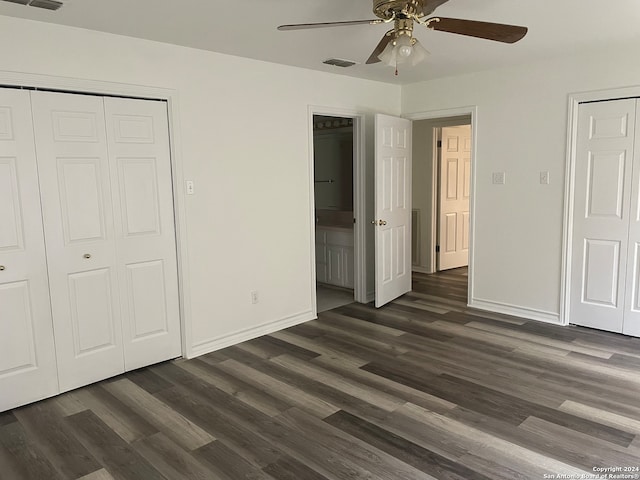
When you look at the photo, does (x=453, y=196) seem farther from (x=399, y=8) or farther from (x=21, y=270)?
(x=21, y=270)

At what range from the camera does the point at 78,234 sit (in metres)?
3.17

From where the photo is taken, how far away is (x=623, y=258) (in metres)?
4.02

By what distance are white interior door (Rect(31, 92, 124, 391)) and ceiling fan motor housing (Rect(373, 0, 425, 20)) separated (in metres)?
2.00

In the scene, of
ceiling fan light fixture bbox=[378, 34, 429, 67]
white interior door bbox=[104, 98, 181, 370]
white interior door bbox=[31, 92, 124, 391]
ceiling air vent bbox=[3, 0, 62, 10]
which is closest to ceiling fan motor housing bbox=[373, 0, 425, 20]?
ceiling fan light fixture bbox=[378, 34, 429, 67]

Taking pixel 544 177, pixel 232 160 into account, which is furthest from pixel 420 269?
pixel 232 160

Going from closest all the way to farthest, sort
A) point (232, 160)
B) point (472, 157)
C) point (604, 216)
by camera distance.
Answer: point (232, 160)
point (604, 216)
point (472, 157)

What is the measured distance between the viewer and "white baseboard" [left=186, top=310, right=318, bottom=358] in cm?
383

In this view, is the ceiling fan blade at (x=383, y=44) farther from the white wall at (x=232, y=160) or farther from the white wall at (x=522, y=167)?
the white wall at (x=522, y=167)

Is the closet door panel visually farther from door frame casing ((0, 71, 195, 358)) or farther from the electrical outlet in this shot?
door frame casing ((0, 71, 195, 358))

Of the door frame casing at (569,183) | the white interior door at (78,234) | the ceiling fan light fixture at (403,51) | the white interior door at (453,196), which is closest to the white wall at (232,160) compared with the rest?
the white interior door at (78,234)

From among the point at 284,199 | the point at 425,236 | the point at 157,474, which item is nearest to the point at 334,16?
the point at 284,199

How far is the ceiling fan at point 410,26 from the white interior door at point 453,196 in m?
4.26

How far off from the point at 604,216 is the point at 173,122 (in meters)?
3.67

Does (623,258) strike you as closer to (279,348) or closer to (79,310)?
(279,348)
